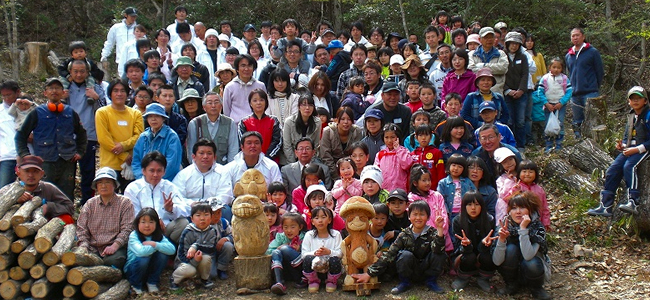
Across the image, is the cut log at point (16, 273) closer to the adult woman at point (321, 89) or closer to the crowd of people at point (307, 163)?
the crowd of people at point (307, 163)

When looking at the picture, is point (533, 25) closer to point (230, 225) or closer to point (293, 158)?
point (293, 158)

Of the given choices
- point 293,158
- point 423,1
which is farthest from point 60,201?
point 423,1

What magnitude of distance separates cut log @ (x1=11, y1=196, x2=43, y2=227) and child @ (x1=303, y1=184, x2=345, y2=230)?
269 cm

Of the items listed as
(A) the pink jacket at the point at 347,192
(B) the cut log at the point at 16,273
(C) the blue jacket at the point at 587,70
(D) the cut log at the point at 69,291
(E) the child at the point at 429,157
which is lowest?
(D) the cut log at the point at 69,291

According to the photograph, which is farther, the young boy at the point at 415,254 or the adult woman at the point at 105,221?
the adult woman at the point at 105,221

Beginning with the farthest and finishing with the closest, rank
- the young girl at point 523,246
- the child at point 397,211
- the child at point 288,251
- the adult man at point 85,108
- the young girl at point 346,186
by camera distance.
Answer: the adult man at point 85,108 < the young girl at point 346,186 < the child at point 397,211 < the child at point 288,251 < the young girl at point 523,246

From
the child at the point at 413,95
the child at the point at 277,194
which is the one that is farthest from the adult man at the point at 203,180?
the child at the point at 413,95

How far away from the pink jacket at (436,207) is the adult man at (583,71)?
4.97 meters

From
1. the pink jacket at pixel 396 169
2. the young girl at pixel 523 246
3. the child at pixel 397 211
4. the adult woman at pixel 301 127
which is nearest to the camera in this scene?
the young girl at pixel 523 246

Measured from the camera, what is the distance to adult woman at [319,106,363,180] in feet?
24.4

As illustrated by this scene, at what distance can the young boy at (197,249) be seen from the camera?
588 centimetres

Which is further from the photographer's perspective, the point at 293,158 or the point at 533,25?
the point at 533,25

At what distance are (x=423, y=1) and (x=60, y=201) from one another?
1019 cm

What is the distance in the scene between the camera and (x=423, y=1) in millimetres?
14141
